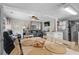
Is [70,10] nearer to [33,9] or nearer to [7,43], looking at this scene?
[33,9]

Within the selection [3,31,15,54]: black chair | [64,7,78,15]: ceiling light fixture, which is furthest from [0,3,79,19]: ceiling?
[3,31,15,54]: black chair

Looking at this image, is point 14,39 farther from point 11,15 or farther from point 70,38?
point 70,38

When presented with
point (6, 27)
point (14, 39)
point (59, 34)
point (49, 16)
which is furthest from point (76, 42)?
point (6, 27)

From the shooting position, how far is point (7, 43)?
214 centimetres

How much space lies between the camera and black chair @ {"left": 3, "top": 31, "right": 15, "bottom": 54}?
6.95 feet

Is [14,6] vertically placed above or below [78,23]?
above

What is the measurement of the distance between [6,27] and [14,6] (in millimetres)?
333

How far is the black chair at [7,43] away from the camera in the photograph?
83.4 inches

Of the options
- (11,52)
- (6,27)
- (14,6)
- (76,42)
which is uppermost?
(14,6)

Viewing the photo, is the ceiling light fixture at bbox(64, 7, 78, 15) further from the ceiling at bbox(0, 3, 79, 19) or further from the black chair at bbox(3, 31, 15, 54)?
the black chair at bbox(3, 31, 15, 54)

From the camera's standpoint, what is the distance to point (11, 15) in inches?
82.9

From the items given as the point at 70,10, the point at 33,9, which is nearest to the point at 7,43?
the point at 33,9

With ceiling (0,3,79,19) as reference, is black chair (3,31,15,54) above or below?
below

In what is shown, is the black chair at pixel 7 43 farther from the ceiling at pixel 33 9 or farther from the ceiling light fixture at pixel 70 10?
the ceiling light fixture at pixel 70 10
